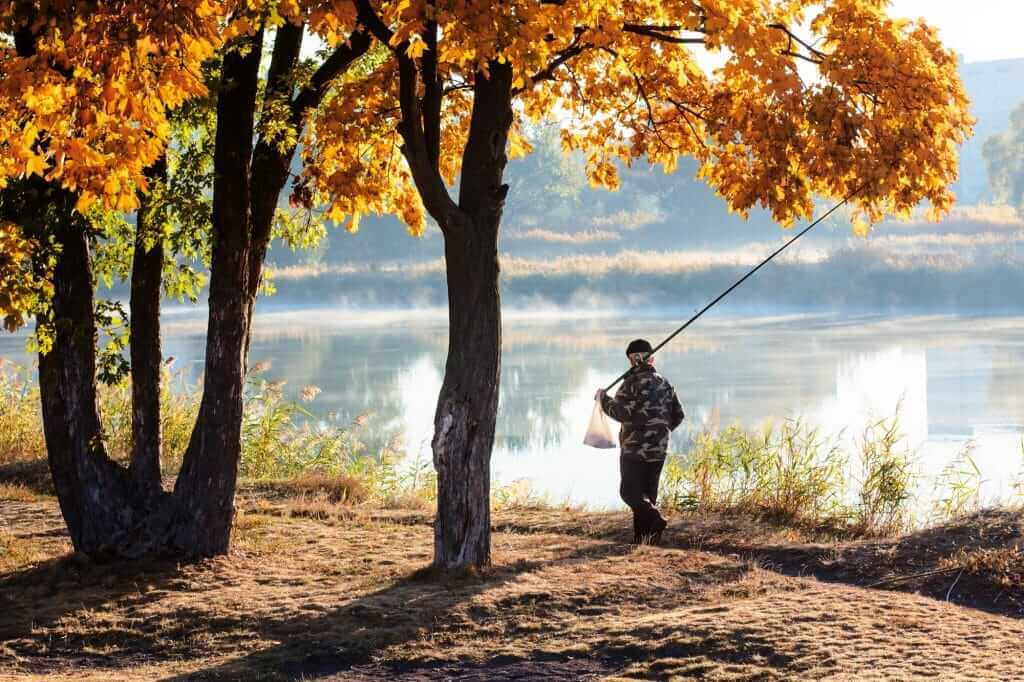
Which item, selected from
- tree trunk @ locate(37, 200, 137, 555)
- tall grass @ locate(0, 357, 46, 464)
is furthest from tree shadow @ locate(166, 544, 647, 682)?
tall grass @ locate(0, 357, 46, 464)

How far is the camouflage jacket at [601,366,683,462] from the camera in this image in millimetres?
11156

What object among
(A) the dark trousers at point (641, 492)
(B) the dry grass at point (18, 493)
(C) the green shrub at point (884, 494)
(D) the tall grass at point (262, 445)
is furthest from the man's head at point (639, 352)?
(B) the dry grass at point (18, 493)

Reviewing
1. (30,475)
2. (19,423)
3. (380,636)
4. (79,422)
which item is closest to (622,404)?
(380,636)

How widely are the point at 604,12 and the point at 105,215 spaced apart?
4393 millimetres

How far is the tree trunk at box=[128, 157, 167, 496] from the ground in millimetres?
843

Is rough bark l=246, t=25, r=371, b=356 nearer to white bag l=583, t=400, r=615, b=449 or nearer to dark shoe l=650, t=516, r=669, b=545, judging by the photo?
white bag l=583, t=400, r=615, b=449

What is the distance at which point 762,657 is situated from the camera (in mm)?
7793

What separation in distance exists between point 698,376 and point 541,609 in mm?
19971

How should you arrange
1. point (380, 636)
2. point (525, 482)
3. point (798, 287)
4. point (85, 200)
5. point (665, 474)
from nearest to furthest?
point (85, 200) → point (380, 636) → point (665, 474) → point (525, 482) → point (798, 287)

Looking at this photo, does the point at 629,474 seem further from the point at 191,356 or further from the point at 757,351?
the point at 191,356

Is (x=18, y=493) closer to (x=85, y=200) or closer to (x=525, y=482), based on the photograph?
(x=525, y=482)

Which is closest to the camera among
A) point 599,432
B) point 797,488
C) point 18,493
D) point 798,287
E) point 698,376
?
point 599,432

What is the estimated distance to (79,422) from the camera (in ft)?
35.3

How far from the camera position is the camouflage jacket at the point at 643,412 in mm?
11156
